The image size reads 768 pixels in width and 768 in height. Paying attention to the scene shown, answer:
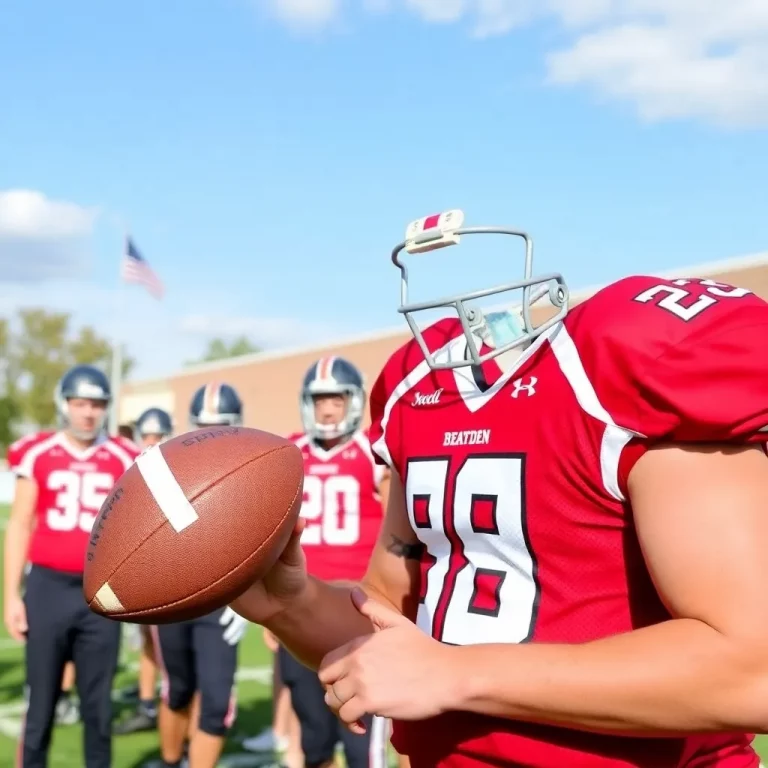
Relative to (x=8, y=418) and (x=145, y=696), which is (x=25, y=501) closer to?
(x=145, y=696)

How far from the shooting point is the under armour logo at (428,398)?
4.89 feet

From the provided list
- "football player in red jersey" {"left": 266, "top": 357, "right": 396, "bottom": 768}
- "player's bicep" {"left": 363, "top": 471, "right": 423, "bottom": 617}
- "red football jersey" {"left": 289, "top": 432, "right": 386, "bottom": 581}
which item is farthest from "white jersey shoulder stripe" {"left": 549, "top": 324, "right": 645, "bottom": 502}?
"red football jersey" {"left": 289, "top": 432, "right": 386, "bottom": 581}

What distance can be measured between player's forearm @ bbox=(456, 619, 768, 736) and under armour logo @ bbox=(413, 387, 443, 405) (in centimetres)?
48

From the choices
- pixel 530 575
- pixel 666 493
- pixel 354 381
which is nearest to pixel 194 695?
pixel 354 381

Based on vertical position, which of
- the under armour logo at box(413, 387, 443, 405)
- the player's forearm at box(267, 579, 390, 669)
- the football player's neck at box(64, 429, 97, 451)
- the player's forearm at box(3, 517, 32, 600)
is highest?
the under armour logo at box(413, 387, 443, 405)

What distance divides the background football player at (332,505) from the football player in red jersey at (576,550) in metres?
2.45

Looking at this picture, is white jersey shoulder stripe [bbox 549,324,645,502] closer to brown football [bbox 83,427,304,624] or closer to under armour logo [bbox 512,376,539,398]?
under armour logo [bbox 512,376,539,398]

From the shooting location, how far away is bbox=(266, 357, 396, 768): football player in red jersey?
3.81 m

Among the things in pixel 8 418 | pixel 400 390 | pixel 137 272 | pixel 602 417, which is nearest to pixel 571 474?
pixel 602 417

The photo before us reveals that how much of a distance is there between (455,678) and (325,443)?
3320 millimetres

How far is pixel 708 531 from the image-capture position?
1.05 metres

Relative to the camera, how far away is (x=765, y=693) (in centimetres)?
103

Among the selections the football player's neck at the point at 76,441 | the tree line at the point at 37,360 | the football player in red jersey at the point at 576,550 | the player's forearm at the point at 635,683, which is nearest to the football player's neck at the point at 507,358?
the football player in red jersey at the point at 576,550

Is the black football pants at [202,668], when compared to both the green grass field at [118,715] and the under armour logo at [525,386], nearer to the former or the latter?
the green grass field at [118,715]
